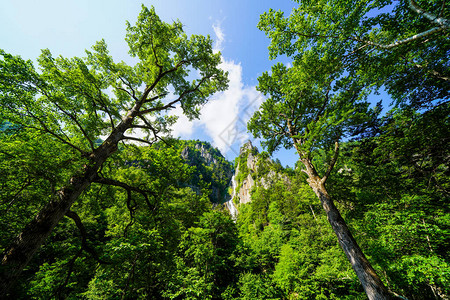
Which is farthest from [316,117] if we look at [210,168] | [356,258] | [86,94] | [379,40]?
[210,168]

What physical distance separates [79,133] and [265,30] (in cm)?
761

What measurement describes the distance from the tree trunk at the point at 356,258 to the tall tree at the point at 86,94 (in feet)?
23.1

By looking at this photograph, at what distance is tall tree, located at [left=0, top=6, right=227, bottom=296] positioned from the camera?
3.14 m

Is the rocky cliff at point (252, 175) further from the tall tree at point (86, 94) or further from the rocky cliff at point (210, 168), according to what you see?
the tall tree at point (86, 94)

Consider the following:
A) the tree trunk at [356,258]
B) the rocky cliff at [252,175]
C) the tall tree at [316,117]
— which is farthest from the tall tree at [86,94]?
the rocky cliff at [252,175]

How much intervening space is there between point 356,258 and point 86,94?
949cm

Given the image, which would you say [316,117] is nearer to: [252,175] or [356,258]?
[356,258]

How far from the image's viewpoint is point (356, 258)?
4094 millimetres

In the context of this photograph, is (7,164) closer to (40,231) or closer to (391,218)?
(40,231)

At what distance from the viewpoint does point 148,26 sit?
18.7 ft

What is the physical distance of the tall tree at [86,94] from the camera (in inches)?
124

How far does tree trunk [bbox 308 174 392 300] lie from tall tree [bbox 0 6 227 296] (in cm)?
705

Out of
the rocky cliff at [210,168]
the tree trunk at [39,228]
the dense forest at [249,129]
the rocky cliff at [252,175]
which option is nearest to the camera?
the tree trunk at [39,228]

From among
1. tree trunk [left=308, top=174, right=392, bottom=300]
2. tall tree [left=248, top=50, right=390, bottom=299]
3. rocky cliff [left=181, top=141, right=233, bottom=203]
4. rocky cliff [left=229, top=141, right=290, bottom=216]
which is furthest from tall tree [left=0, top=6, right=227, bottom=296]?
rocky cliff [left=181, top=141, right=233, bottom=203]
